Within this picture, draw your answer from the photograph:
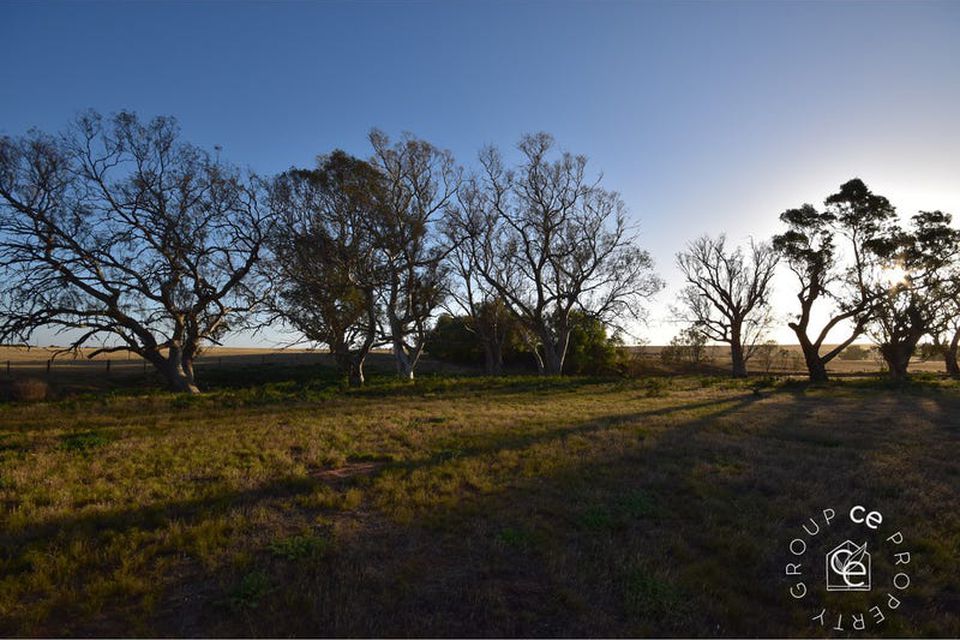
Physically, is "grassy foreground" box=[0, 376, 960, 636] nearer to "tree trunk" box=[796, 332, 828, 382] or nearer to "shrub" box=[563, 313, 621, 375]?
"tree trunk" box=[796, 332, 828, 382]

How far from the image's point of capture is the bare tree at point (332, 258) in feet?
77.7

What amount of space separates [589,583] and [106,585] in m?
4.67

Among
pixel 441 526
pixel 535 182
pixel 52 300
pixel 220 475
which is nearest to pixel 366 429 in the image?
pixel 220 475

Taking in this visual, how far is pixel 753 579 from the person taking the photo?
15.9 ft

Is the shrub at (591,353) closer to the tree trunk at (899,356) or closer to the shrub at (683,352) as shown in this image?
the shrub at (683,352)

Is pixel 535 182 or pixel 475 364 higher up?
pixel 535 182

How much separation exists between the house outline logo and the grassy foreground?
39 centimetres

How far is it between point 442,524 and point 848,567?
471 cm

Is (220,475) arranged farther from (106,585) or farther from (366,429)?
(366,429)

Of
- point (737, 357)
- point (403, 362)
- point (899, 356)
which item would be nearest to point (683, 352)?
point (737, 357)

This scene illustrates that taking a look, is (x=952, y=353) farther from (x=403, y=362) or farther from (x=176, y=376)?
(x=176, y=376)

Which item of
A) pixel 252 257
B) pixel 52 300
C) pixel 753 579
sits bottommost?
pixel 753 579

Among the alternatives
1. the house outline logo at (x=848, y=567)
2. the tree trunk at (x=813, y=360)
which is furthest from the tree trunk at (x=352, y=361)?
the tree trunk at (x=813, y=360)

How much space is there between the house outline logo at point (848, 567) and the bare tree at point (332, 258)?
71.3 feet
